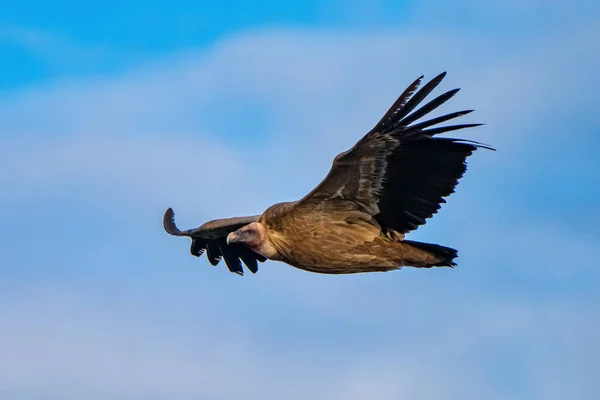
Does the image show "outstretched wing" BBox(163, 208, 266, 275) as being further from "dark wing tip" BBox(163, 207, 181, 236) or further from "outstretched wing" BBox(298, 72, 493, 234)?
"outstretched wing" BBox(298, 72, 493, 234)

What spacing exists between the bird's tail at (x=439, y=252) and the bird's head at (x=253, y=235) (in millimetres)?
1654

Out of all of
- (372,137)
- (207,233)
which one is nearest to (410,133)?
(372,137)

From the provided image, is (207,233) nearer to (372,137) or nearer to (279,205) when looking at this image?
(279,205)

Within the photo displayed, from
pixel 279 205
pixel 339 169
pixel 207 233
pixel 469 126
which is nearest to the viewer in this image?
pixel 469 126

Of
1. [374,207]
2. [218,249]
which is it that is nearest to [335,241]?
[374,207]

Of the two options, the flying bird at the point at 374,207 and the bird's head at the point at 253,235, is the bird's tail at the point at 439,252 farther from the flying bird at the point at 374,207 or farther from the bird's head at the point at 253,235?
the bird's head at the point at 253,235

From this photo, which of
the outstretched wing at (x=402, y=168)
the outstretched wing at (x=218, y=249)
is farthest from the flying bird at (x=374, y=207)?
the outstretched wing at (x=218, y=249)

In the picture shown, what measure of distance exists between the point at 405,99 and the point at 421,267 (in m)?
2.50

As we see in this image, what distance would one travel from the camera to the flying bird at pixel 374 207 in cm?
1329

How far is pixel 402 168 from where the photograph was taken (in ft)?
45.0

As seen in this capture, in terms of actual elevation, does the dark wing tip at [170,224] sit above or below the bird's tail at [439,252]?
above

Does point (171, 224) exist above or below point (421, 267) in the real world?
above

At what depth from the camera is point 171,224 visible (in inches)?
703

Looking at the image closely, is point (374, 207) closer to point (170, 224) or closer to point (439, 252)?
point (439, 252)
